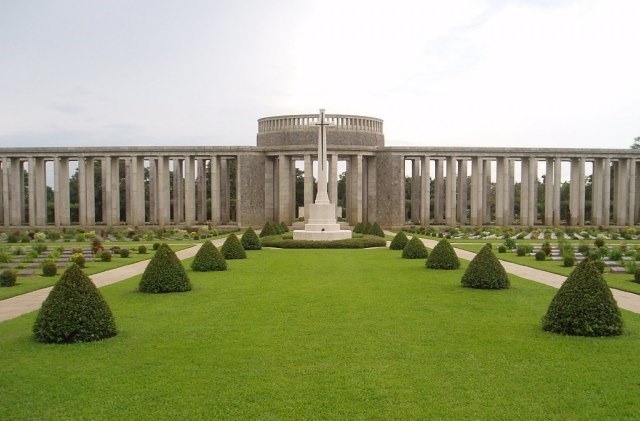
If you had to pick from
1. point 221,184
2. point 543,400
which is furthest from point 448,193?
point 543,400

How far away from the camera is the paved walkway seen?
56.4ft

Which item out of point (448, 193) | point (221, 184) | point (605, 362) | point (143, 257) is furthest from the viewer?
point (221, 184)

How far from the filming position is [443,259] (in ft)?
85.7

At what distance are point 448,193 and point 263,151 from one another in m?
19.6

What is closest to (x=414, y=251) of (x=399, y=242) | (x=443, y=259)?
(x=443, y=259)

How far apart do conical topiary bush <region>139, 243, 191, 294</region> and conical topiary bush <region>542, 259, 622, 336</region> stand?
11.4 metres

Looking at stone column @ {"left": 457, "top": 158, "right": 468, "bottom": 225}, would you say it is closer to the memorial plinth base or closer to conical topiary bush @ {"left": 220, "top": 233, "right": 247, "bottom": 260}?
the memorial plinth base

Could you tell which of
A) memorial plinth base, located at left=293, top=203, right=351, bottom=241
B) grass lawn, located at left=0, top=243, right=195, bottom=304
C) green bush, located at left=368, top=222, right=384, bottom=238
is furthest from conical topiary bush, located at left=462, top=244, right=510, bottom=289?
green bush, located at left=368, top=222, right=384, bottom=238

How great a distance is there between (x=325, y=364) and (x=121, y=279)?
14.8 meters

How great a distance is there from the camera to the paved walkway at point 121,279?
17.2 meters

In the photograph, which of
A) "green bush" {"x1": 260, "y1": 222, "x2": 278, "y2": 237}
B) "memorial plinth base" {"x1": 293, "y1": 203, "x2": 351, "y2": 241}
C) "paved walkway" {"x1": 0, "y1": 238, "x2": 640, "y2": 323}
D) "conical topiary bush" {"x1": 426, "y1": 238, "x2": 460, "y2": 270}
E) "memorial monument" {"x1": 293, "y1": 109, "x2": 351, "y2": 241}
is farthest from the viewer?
"green bush" {"x1": 260, "y1": 222, "x2": 278, "y2": 237}

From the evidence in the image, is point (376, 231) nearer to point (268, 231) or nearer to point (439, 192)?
point (268, 231)

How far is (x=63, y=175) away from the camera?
6444 cm

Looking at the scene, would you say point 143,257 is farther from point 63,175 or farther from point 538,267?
point 63,175
